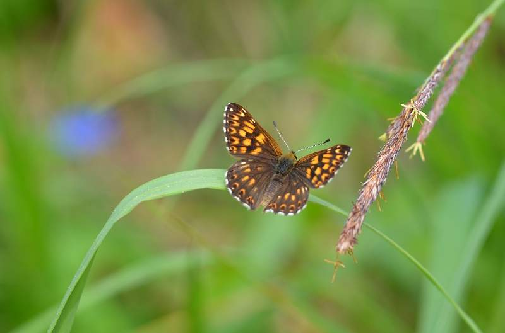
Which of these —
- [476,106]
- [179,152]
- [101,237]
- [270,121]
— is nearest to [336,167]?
[101,237]

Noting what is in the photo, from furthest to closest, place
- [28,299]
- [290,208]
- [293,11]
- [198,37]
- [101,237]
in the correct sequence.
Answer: [198,37] → [293,11] → [28,299] → [290,208] → [101,237]

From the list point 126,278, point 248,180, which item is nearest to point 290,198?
point 248,180

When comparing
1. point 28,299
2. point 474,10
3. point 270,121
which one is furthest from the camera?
point 270,121

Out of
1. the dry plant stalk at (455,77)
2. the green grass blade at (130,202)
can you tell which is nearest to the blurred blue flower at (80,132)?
the green grass blade at (130,202)

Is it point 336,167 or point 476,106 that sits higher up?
point 476,106

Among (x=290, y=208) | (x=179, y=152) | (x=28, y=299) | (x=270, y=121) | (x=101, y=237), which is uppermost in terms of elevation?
(x=270, y=121)

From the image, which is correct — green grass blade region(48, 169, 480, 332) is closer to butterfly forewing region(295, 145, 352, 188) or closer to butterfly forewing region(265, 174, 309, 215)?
butterfly forewing region(265, 174, 309, 215)

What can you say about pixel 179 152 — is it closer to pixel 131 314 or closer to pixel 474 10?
pixel 131 314
